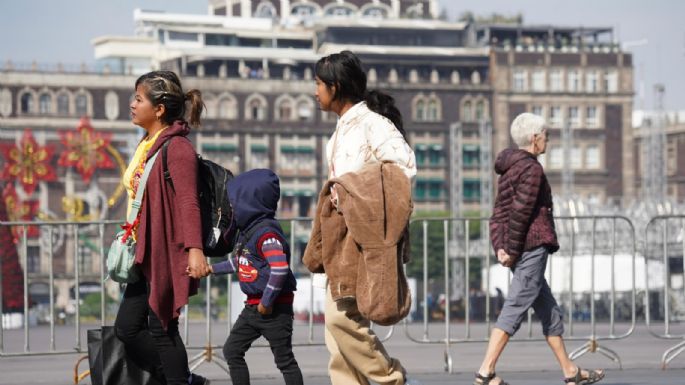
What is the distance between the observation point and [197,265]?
246 inches

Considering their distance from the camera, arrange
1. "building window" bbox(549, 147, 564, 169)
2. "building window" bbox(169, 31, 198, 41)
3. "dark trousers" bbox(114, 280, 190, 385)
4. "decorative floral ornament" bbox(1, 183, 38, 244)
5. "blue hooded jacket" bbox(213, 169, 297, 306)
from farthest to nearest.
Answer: "building window" bbox(169, 31, 198, 41)
"building window" bbox(549, 147, 564, 169)
"decorative floral ornament" bbox(1, 183, 38, 244)
"blue hooded jacket" bbox(213, 169, 297, 306)
"dark trousers" bbox(114, 280, 190, 385)

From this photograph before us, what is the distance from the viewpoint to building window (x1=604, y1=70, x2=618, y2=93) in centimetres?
10812

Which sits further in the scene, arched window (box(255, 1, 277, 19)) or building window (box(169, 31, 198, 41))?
arched window (box(255, 1, 277, 19))

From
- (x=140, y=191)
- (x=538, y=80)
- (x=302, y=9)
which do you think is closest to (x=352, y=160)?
(x=140, y=191)

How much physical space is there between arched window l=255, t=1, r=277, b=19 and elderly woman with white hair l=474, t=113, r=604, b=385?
114825 mm

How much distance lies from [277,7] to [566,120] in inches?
997

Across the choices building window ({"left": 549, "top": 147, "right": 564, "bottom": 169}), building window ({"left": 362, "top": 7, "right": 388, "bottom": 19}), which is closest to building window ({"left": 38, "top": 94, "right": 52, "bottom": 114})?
building window ({"left": 362, "top": 7, "right": 388, "bottom": 19})

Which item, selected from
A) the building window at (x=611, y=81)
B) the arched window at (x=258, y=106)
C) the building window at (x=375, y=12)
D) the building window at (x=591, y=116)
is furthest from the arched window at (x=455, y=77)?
the building window at (x=375, y=12)

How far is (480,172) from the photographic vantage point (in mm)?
105562

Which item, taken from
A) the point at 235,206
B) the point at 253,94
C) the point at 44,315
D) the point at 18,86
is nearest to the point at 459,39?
the point at 253,94

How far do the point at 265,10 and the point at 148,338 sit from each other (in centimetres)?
11784

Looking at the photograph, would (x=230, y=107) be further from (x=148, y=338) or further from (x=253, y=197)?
(x=148, y=338)

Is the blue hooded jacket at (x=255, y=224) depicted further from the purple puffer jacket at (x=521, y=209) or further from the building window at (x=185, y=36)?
the building window at (x=185, y=36)

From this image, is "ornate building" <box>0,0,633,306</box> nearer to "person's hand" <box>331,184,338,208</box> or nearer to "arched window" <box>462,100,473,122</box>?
"arched window" <box>462,100,473,122</box>
